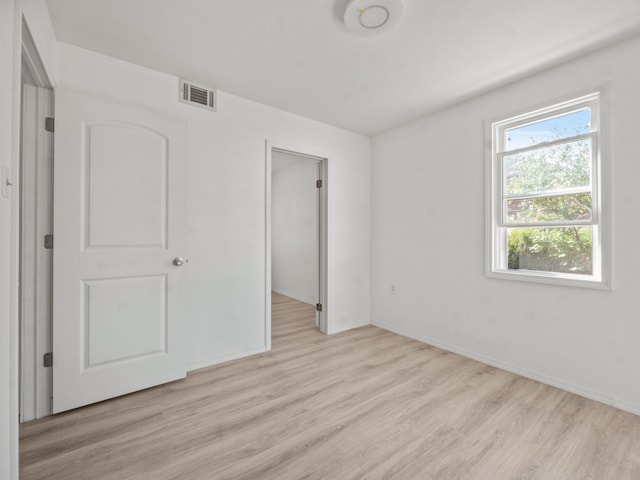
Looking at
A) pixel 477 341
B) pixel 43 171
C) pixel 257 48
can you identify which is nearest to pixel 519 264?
pixel 477 341

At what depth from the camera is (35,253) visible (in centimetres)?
194

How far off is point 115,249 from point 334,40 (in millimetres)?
2122

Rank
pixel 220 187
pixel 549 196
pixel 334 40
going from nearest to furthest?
pixel 334 40, pixel 549 196, pixel 220 187

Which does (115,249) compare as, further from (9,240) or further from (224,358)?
(224,358)

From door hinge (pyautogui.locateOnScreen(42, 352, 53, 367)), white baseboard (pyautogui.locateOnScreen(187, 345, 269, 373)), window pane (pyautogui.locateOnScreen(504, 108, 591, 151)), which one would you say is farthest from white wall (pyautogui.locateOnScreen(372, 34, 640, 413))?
door hinge (pyautogui.locateOnScreen(42, 352, 53, 367))

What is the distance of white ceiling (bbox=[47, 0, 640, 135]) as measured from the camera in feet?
5.90

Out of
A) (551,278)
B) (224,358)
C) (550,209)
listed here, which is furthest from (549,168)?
(224,358)

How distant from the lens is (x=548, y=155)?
8.23 ft

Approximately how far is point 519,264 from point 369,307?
1876 millimetres

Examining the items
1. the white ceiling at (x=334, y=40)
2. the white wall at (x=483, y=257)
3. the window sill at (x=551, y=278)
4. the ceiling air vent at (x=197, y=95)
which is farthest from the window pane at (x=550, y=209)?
the ceiling air vent at (x=197, y=95)

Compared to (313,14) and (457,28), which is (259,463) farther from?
(457,28)

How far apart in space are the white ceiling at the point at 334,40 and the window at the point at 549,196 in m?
0.44

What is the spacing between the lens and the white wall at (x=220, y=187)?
2322mm

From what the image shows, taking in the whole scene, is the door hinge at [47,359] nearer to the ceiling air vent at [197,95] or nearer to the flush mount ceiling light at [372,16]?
the ceiling air vent at [197,95]
